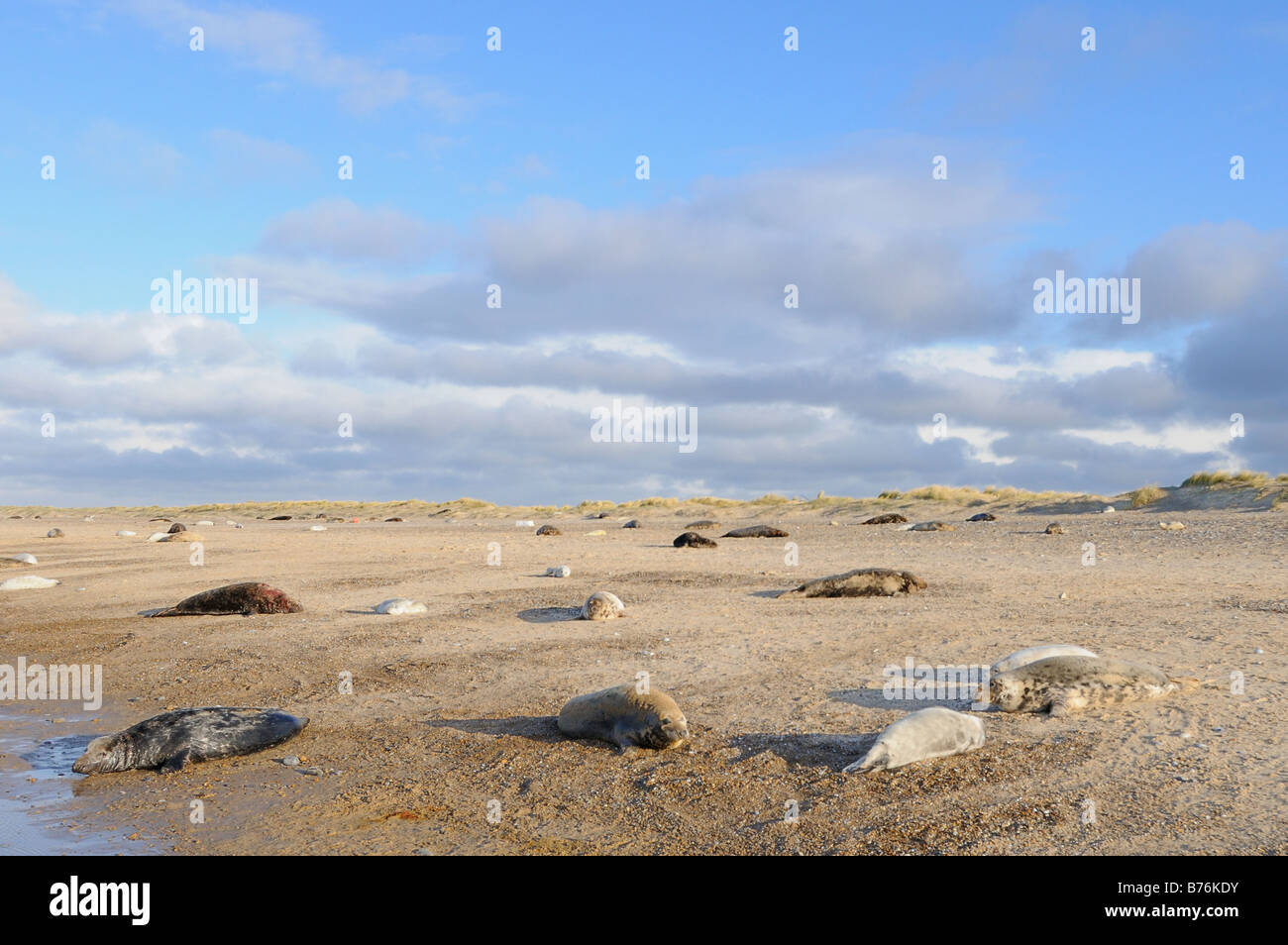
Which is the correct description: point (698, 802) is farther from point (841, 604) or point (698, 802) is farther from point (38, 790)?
point (841, 604)

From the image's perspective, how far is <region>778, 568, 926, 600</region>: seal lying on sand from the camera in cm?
1068

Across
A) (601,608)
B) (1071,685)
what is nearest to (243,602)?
(601,608)

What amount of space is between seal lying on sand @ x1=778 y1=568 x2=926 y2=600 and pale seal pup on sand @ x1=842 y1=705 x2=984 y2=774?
18.5 feet

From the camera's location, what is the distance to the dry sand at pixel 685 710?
444 centimetres

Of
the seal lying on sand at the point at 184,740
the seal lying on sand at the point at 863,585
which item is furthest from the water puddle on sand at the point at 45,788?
the seal lying on sand at the point at 863,585

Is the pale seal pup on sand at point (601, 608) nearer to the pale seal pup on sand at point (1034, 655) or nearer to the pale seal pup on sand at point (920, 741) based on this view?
the pale seal pup on sand at point (1034, 655)

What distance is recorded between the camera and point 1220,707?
557cm

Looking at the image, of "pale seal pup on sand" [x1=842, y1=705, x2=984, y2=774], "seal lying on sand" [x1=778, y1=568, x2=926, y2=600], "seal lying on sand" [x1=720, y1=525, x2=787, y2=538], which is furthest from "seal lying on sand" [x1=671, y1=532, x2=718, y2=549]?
"pale seal pup on sand" [x1=842, y1=705, x2=984, y2=774]

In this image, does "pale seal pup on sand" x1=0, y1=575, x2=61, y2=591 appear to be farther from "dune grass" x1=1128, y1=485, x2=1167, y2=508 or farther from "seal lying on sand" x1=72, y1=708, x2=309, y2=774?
"dune grass" x1=1128, y1=485, x2=1167, y2=508

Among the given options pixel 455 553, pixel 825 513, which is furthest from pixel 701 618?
pixel 825 513

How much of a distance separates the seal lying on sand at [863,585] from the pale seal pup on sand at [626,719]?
17.3 feet
